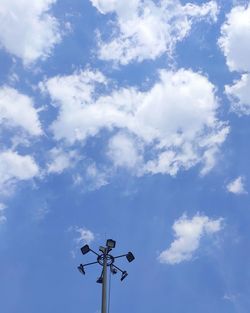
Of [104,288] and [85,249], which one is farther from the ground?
[85,249]

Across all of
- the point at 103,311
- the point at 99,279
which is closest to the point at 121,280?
the point at 99,279

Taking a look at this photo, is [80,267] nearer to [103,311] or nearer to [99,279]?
[99,279]

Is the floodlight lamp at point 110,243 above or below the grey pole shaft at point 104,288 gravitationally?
above

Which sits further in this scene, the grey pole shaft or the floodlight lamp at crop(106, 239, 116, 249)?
the floodlight lamp at crop(106, 239, 116, 249)

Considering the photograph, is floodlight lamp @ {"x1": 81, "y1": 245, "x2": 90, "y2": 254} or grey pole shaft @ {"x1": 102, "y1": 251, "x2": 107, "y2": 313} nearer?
grey pole shaft @ {"x1": 102, "y1": 251, "x2": 107, "y2": 313}

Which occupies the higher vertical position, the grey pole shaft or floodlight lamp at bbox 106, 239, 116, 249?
floodlight lamp at bbox 106, 239, 116, 249

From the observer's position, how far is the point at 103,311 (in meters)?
21.3

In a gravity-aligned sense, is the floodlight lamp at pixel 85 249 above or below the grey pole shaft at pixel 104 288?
above

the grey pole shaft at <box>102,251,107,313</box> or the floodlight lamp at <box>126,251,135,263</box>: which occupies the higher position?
the floodlight lamp at <box>126,251,135,263</box>

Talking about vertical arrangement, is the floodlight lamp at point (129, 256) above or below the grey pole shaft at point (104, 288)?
above

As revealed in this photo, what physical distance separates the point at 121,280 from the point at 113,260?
5.13 feet

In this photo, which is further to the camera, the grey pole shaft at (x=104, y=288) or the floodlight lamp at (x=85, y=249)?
the floodlight lamp at (x=85, y=249)

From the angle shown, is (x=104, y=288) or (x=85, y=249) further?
(x=85, y=249)

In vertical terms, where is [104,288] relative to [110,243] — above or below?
below
